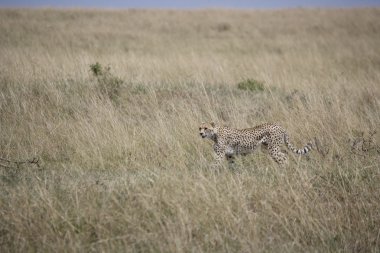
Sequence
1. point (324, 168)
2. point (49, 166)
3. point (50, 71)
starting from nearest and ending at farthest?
point (324, 168), point (49, 166), point (50, 71)

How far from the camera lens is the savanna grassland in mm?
3381

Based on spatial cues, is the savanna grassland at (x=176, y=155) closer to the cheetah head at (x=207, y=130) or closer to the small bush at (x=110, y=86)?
the small bush at (x=110, y=86)

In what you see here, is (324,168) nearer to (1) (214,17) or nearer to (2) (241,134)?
(2) (241,134)

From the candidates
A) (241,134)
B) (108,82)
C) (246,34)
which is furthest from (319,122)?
(246,34)

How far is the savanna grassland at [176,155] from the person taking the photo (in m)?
3.38

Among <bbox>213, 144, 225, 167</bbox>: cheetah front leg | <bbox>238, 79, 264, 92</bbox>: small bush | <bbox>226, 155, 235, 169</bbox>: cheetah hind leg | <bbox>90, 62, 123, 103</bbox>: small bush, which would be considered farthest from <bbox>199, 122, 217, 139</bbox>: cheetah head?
<bbox>238, 79, 264, 92</bbox>: small bush

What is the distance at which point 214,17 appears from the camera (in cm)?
2242

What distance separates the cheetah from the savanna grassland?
17 centimetres

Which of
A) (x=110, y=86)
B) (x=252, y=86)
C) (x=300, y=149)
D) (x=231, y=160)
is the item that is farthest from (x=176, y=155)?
(x=252, y=86)

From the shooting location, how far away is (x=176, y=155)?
5.09m

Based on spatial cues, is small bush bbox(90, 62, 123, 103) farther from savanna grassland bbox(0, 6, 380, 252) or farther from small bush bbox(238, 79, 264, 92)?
small bush bbox(238, 79, 264, 92)

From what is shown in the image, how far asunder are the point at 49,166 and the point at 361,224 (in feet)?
10.2

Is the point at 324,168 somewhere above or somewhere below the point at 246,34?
below

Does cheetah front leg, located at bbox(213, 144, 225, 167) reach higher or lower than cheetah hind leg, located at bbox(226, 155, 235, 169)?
higher
